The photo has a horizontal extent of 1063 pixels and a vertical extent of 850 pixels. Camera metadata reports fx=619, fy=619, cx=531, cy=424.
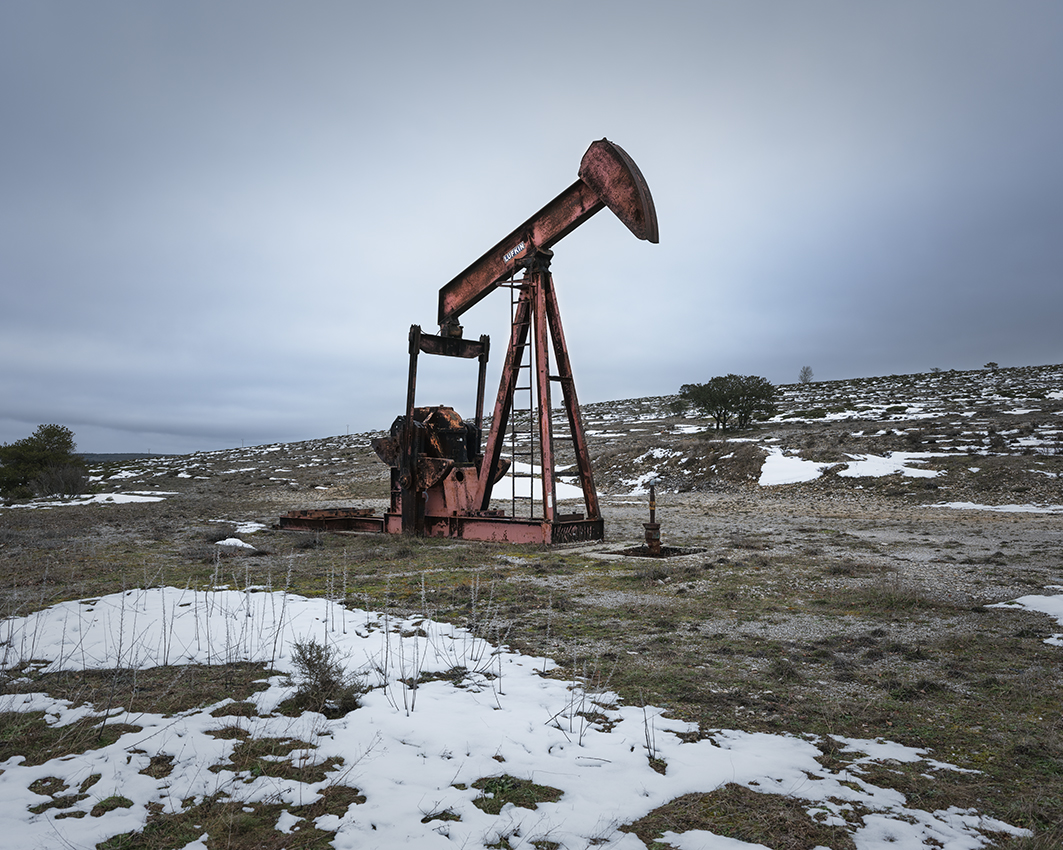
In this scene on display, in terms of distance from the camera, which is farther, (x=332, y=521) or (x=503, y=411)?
(x=332, y=521)

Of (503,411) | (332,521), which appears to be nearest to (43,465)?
(332,521)

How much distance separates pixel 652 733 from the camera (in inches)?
114

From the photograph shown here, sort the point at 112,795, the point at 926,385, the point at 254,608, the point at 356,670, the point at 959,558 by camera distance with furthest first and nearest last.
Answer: the point at 926,385
the point at 959,558
the point at 254,608
the point at 356,670
the point at 112,795

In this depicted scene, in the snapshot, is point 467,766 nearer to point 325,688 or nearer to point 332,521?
point 325,688

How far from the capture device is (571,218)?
8.53m

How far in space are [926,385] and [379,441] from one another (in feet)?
130

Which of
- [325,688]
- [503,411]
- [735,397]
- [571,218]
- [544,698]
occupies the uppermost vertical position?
[571,218]

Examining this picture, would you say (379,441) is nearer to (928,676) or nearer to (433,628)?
(433,628)

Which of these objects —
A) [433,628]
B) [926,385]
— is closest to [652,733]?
[433,628]

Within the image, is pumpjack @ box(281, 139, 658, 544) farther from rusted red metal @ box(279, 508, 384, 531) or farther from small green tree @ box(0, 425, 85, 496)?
small green tree @ box(0, 425, 85, 496)

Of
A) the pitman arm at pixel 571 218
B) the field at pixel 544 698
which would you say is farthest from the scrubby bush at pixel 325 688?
the pitman arm at pixel 571 218

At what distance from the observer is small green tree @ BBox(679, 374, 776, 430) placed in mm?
24234

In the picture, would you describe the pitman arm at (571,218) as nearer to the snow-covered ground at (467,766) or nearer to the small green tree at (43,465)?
the snow-covered ground at (467,766)

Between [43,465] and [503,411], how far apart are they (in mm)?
21169
